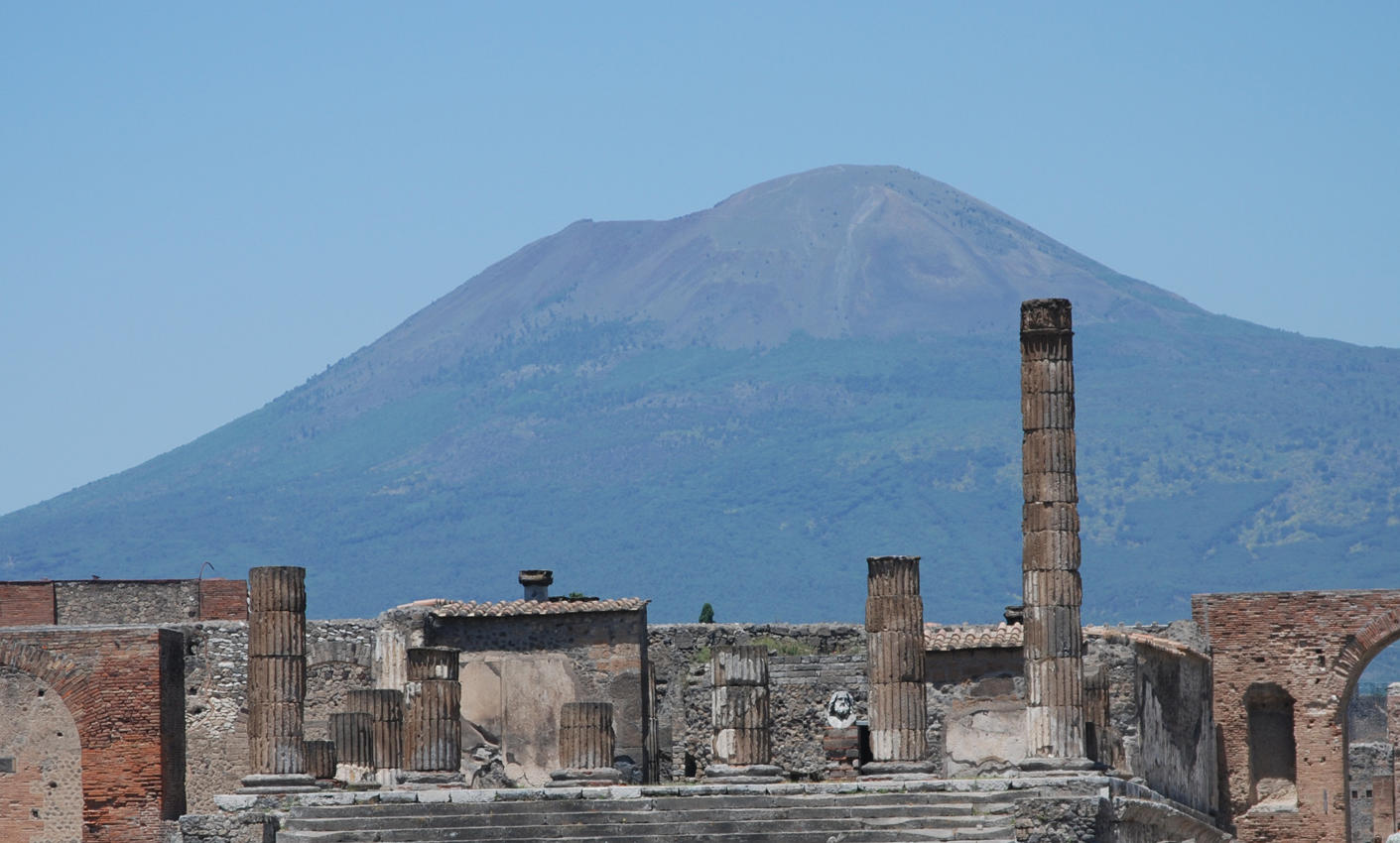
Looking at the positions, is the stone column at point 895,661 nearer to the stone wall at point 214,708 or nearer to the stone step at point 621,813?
the stone step at point 621,813

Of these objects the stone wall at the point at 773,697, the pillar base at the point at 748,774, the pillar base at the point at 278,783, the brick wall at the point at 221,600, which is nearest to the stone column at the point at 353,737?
the pillar base at the point at 278,783

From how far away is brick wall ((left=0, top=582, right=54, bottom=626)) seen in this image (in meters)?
54.3

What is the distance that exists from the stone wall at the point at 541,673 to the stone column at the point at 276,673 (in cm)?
805

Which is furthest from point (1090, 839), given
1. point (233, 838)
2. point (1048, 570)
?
point (233, 838)

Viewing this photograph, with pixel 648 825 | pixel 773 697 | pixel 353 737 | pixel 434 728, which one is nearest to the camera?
pixel 648 825

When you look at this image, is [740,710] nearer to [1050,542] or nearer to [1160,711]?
[1050,542]

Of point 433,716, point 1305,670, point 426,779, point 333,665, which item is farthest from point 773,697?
point 426,779

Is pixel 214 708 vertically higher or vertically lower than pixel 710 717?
higher

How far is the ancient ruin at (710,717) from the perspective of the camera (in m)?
33.6

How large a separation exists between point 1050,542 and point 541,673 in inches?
492

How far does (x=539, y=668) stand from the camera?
45656 mm

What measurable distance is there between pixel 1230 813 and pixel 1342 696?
2.67m

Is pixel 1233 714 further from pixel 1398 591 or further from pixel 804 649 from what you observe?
pixel 804 649

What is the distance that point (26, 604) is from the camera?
5484 centimetres
